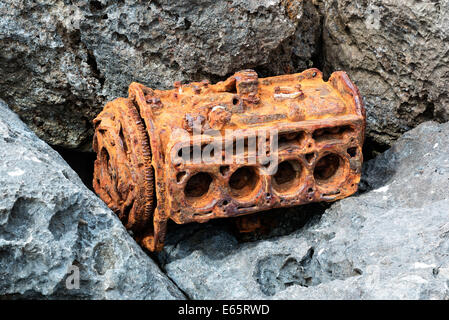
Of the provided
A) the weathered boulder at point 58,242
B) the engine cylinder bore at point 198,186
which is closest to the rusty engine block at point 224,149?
the engine cylinder bore at point 198,186

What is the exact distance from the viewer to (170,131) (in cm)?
271

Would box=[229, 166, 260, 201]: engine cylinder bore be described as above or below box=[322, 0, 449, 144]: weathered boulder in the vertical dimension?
below

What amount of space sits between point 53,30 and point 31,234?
1.40 metres

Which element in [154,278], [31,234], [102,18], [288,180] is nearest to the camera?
[31,234]

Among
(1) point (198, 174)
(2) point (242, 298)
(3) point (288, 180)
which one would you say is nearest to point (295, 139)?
(3) point (288, 180)

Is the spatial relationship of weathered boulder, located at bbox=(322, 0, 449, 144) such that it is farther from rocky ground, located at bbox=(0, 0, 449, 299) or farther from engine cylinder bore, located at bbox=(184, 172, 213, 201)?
engine cylinder bore, located at bbox=(184, 172, 213, 201)

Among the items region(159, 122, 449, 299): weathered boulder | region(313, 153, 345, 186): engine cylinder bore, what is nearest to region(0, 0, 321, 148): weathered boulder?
region(313, 153, 345, 186): engine cylinder bore

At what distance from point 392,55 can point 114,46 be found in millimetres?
1592

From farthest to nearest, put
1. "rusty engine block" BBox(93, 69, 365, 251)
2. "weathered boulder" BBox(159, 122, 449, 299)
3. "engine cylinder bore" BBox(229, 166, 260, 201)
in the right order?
"engine cylinder bore" BBox(229, 166, 260, 201)
"rusty engine block" BBox(93, 69, 365, 251)
"weathered boulder" BBox(159, 122, 449, 299)

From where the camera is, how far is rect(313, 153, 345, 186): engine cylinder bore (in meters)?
2.99

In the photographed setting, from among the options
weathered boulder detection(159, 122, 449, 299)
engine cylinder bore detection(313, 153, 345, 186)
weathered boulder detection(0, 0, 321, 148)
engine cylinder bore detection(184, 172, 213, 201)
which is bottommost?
weathered boulder detection(159, 122, 449, 299)

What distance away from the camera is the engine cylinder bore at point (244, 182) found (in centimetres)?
284

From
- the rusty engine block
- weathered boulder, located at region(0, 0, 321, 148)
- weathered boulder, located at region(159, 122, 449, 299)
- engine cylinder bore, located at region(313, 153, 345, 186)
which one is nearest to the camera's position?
weathered boulder, located at region(159, 122, 449, 299)

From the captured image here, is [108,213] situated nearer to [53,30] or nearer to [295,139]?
[295,139]
